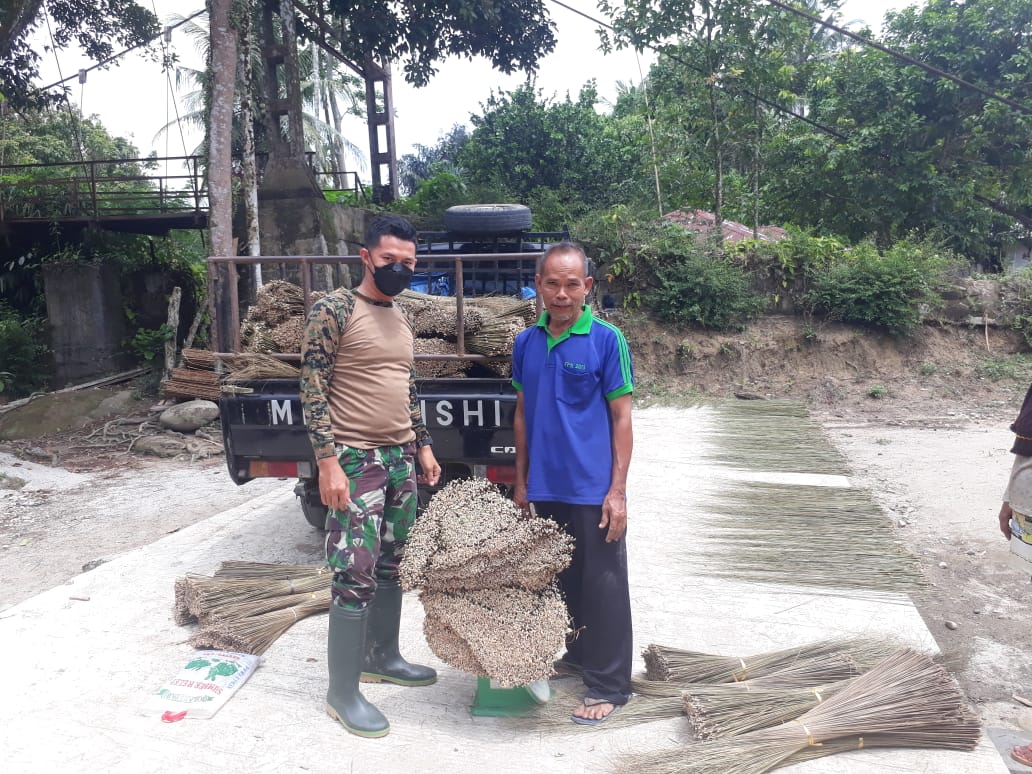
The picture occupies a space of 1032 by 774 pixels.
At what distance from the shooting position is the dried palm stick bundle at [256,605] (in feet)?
11.9

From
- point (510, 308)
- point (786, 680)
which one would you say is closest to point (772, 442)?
point (510, 308)

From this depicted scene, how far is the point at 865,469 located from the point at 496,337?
5.17m

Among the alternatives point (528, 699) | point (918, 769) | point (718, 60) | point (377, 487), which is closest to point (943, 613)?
point (918, 769)

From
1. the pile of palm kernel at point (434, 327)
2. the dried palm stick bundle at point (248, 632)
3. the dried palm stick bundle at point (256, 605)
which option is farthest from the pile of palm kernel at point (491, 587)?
the pile of palm kernel at point (434, 327)

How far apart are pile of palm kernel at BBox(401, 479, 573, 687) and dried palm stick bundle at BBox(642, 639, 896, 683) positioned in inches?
23.9

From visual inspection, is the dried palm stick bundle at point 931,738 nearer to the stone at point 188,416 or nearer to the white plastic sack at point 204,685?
the white plastic sack at point 204,685

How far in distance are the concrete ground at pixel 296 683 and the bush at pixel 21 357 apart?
9938mm

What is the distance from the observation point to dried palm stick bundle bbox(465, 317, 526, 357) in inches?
161

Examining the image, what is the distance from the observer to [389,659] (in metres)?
3.13

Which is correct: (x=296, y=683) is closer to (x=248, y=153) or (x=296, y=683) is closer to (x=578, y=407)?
(x=578, y=407)

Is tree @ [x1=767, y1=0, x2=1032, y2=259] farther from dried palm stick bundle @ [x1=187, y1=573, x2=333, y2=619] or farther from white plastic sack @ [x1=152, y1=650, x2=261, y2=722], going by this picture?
white plastic sack @ [x1=152, y1=650, x2=261, y2=722]

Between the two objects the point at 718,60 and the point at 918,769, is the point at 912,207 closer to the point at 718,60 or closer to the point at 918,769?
Answer: the point at 718,60

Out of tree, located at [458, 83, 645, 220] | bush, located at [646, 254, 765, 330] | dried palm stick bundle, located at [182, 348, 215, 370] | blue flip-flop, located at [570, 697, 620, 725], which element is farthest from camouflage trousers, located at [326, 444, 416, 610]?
tree, located at [458, 83, 645, 220]

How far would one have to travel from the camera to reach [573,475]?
9.06 feet
